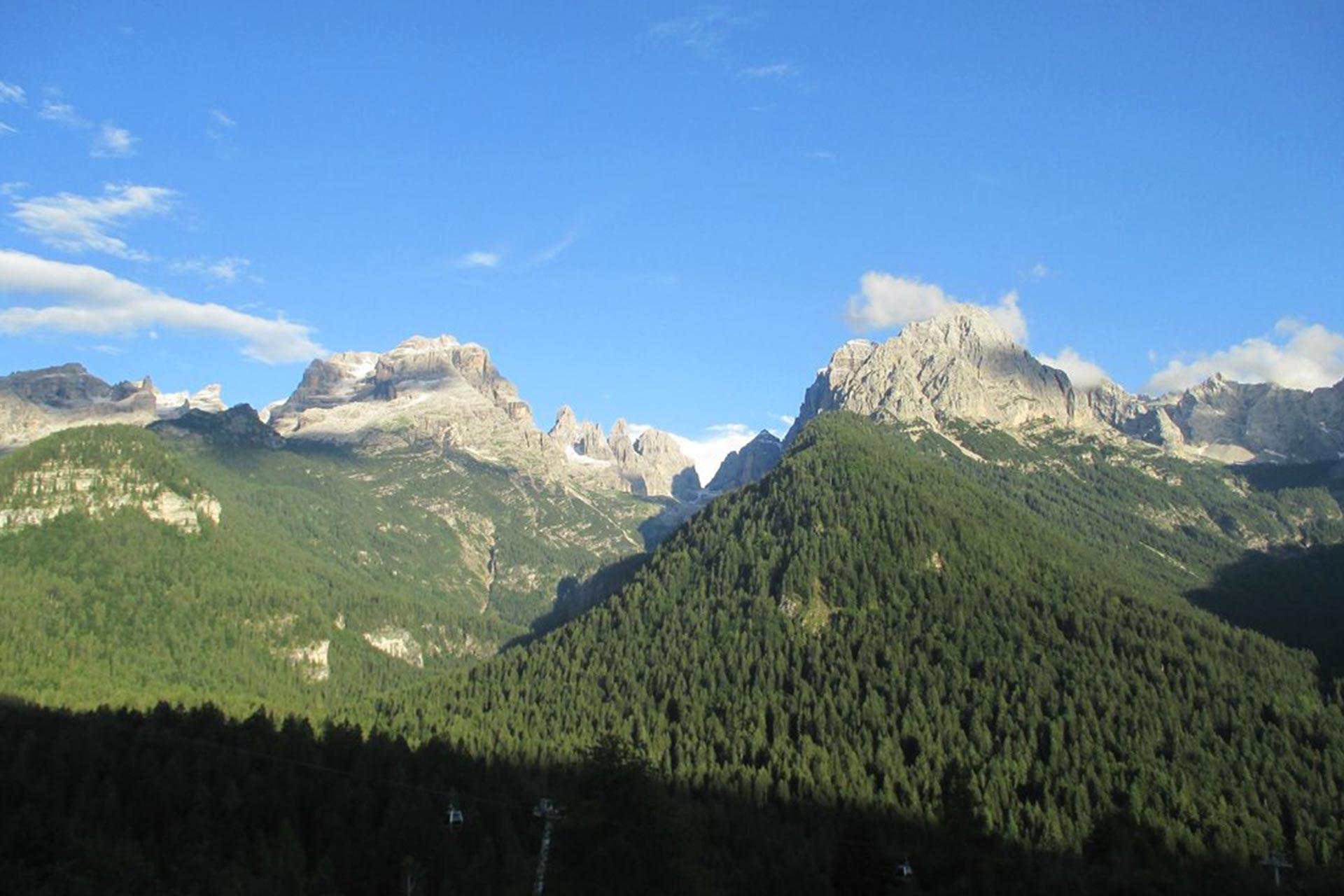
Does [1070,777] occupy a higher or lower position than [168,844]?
higher

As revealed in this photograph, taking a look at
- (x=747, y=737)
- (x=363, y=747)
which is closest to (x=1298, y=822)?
(x=747, y=737)

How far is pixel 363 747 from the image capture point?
→ 14888cm

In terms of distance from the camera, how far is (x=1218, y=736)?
175875 millimetres

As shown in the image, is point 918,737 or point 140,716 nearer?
point 140,716

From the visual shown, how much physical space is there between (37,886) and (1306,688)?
634 feet

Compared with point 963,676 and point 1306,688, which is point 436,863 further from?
point 1306,688

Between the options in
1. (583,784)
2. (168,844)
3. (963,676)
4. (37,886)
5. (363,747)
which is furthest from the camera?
(963,676)

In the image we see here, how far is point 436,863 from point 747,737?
75345 millimetres

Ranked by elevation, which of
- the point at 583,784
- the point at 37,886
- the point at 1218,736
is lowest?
the point at 37,886

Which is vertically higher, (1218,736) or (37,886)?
(1218,736)

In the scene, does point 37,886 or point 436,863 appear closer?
point 37,886

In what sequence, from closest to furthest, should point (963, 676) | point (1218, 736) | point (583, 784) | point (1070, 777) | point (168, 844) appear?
point (583, 784)
point (168, 844)
point (1070, 777)
point (1218, 736)
point (963, 676)

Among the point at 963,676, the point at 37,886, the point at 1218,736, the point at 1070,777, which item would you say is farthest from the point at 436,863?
the point at 1218,736

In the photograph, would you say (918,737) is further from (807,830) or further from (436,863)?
(436,863)
